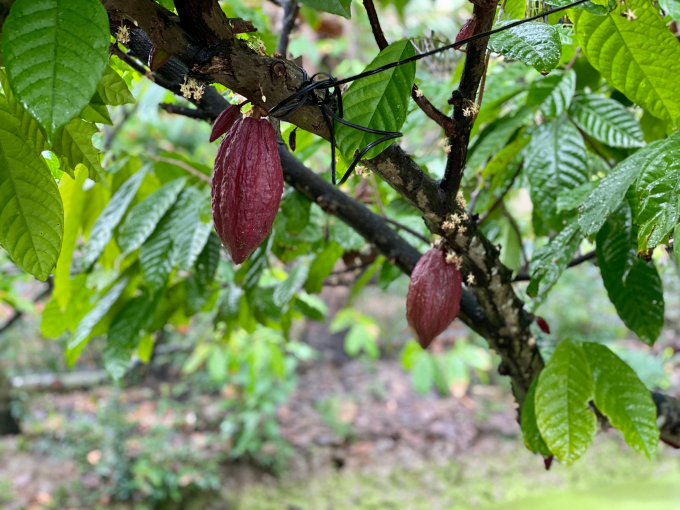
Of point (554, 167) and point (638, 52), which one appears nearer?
point (638, 52)

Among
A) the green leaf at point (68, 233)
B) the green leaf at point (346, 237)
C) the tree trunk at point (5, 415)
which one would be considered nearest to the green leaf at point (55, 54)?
the green leaf at point (68, 233)

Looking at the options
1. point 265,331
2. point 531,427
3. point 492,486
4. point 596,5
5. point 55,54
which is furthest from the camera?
point 492,486

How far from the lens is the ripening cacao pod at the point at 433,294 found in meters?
0.52

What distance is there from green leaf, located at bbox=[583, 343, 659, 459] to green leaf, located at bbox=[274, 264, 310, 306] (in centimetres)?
41

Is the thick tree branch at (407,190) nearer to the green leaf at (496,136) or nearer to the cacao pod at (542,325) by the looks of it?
the cacao pod at (542,325)

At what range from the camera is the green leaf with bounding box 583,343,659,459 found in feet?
1.90

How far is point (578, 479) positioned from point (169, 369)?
2.48 meters

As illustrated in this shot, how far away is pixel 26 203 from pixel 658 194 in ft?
1.35

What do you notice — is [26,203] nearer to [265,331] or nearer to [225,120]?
[225,120]

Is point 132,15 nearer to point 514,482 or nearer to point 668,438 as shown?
point 668,438

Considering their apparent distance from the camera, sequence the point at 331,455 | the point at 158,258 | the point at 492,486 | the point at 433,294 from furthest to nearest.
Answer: the point at 331,455 < the point at 492,486 < the point at 158,258 < the point at 433,294

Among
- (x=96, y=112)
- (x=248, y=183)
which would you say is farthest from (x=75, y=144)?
(x=248, y=183)

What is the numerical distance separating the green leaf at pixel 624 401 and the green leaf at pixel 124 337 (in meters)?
0.57

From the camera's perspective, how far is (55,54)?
28 cm
